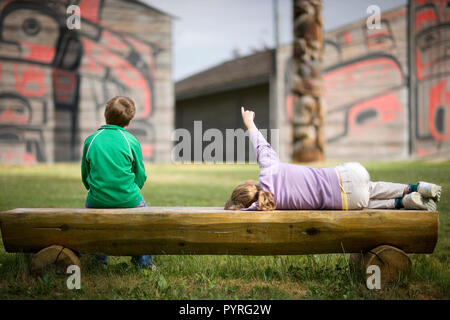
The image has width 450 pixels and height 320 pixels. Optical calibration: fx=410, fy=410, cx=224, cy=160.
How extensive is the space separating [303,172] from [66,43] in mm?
15189

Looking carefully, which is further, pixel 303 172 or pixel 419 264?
pixel 419 264

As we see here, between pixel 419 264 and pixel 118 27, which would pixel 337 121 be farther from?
pixel 419 264

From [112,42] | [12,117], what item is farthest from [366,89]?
[12,117]

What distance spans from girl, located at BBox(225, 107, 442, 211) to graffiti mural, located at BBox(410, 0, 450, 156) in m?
12.7

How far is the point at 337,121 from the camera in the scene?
54.8 feet

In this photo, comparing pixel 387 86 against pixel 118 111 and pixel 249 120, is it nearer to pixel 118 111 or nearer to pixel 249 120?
pixel 249 120

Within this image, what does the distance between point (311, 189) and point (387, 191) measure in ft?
2.02

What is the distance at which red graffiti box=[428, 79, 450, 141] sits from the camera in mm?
14477

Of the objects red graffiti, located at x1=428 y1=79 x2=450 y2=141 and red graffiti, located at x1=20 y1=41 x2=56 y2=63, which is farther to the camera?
red graffiti, located at x1=20 y1=41 x2=56 y2=63

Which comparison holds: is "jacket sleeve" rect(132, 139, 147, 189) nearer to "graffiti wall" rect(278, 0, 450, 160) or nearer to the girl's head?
the girl's head

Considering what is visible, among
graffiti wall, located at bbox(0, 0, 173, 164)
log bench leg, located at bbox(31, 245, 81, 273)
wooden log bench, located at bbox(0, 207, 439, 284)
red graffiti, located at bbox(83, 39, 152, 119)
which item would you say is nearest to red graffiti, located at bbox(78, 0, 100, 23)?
graffiti wall, located at bbox(0, 0, 173, 164)

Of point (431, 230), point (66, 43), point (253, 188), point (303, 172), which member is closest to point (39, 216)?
point (253, 188)

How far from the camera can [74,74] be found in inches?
623

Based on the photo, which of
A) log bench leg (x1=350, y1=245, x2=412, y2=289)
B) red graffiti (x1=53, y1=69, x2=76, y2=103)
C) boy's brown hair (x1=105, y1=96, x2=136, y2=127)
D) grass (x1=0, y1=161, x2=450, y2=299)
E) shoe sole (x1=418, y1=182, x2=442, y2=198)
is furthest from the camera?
red graffiti (x1=53, y1=69, x2=76, y2=103)
